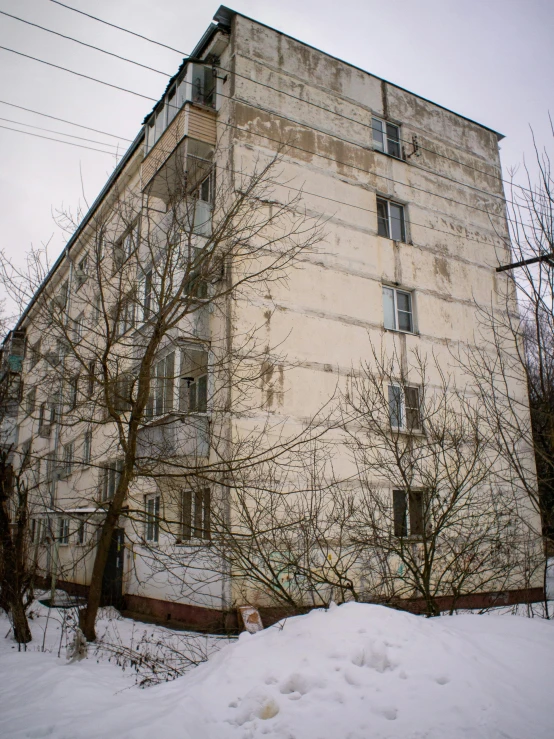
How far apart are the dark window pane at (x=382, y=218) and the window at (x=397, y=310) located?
63.3 inches

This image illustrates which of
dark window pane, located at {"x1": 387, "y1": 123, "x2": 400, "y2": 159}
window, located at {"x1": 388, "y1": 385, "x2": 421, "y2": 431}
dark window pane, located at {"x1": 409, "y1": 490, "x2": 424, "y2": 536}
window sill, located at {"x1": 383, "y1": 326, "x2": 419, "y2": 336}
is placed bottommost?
dark window pane, located at {"x1": 409, "y1": 490, "x2": 424, "y2": 536}

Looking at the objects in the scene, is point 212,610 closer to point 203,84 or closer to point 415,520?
point 415,520

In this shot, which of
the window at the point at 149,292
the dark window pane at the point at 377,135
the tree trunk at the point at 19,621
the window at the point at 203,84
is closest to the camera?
the window at the point at 149,292

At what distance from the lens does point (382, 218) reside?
51.2ft

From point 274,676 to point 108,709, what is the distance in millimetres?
1661

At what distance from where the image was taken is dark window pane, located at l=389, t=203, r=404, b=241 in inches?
616

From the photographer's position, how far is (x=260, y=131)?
45.0 feet

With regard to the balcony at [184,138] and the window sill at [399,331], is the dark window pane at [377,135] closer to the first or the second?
the balcony at [184,138]

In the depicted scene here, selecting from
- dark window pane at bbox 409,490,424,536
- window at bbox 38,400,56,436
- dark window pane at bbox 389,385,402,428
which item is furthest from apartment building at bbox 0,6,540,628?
dark window pane at bbox 409,490,424,536

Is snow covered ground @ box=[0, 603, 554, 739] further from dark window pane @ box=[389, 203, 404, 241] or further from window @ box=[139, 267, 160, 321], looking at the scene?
dark window pane @ box=[389, 203, 404, 241]

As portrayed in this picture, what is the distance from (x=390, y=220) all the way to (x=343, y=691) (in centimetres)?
1334

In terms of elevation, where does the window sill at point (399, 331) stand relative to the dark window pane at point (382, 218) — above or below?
below

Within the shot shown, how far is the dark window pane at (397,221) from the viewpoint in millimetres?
15648

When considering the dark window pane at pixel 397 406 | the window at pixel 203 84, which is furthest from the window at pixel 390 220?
the window at pixel 203 84
